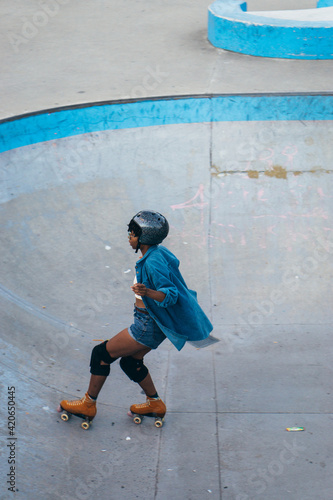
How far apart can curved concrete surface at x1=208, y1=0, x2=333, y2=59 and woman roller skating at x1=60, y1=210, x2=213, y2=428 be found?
21.0ft

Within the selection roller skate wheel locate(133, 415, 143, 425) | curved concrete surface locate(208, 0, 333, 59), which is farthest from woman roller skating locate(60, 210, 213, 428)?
curved concrete surface locate(208, 0, 333, 59)

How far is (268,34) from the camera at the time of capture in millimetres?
9062

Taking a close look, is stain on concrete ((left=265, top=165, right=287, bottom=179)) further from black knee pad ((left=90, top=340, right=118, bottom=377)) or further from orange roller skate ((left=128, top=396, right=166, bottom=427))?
black knee pad ((left=90, top=340, right=118, bottom=377))

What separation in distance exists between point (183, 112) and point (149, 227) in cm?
459

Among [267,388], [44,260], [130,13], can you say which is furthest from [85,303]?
[130,13]

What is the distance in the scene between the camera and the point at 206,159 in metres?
7.49

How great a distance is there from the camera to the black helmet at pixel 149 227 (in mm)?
3564

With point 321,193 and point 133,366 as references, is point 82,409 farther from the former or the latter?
point 321,193

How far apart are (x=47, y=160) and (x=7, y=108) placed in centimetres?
100

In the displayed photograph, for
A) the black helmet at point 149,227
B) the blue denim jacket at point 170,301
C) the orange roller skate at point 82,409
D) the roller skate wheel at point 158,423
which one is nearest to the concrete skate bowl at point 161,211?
the orange roller skate at point 82,409

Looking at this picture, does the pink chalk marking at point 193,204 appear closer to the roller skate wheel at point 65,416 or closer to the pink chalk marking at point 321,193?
the pink chalk marking at point 321,193

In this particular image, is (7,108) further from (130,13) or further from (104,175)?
(130,13)

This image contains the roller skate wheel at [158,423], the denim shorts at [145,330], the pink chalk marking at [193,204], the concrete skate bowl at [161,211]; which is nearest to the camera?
the denim shorts at [145,330]

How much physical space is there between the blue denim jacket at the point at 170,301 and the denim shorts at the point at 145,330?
0.25 feet
